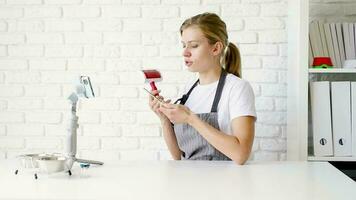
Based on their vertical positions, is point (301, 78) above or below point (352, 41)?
below

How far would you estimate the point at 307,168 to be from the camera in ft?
4.68

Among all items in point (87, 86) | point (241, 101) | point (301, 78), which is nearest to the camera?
point (87, 86)

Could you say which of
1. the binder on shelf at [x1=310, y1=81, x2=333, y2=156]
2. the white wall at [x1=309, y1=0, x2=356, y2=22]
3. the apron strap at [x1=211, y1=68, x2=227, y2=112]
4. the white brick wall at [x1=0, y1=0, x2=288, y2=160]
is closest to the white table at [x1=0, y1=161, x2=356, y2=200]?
the apron strap at [x1=211, y1=68, x2=227, y2=112]

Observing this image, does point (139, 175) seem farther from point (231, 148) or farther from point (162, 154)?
point (162, 154)

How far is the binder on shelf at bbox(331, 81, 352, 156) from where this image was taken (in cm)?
191

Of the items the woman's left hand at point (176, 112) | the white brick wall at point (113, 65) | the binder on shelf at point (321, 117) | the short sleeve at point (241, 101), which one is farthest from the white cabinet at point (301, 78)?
the woman's left hand at point (176, 112)

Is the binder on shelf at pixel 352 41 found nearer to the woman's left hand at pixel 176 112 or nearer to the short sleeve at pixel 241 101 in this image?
the short sleeve at pixel 241 101

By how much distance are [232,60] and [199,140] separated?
40 cm

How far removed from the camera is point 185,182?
1.19 meters

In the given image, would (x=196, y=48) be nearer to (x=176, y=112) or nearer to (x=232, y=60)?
(x=232, y=60)

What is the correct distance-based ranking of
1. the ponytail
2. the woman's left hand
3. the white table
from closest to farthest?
1. the white table
2. the woman's left hand
3. the ponytail

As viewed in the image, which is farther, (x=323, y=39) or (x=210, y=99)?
(x=323, y=39)

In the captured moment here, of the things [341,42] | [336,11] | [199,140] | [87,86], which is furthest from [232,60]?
[87,86]

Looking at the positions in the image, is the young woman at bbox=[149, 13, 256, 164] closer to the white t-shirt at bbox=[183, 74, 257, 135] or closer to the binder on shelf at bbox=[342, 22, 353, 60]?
the white t-shirt at bbox=[183, 74, 257, 135]
